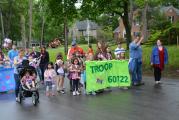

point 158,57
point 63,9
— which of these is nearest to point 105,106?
point 158,57

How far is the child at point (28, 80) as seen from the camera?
46.8 feet

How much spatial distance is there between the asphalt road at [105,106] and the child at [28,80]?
0.60 m

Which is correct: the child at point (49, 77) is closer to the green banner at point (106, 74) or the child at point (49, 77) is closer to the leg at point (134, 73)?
the green banner at point (106, 74)

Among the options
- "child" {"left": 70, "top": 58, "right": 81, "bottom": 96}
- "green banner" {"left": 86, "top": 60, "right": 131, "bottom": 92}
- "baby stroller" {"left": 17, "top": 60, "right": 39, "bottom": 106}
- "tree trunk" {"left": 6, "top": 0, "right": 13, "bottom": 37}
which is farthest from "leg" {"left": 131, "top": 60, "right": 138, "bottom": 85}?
Answer: "tree trunk" {"left": 6, "top": 0, "right": 13, "bottom": 37}

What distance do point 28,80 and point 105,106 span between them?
2.80 m

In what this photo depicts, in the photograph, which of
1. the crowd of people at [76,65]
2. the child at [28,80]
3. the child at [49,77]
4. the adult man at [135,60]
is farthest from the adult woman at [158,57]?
the child at [28,80]

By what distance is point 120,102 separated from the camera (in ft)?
45.3

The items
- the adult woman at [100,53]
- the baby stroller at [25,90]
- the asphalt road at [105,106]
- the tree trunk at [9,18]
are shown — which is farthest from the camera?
the tree trunk at [9,18]

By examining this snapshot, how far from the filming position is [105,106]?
1312 centimetres

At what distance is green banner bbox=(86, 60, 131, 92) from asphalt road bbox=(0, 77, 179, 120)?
1.37 feet

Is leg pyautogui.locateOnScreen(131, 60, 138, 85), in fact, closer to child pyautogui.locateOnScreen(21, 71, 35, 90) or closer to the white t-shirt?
the white t-shirt

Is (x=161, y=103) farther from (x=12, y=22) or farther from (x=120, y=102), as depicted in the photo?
(x=12, y=22)

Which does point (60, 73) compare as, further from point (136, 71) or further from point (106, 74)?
point (136, 71)

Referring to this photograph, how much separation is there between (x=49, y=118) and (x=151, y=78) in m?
9.97
